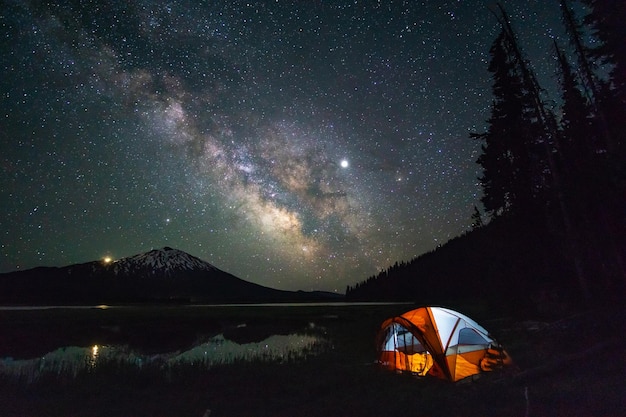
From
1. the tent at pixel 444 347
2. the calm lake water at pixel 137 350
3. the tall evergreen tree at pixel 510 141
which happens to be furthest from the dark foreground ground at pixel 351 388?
the tall evergreen tree at pixel 510 141

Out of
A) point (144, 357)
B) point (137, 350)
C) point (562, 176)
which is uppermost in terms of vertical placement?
point (562, 176)

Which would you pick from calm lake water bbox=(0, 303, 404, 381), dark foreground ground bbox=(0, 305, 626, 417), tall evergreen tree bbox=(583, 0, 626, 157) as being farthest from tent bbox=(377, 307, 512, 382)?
tall evergreen tree bbox=(583, 0, 626, 157)

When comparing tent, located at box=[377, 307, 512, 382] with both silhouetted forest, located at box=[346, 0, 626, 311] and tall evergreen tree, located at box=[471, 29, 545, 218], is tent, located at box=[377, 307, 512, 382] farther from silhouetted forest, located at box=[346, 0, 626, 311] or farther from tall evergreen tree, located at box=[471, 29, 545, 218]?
tall evergreen tree, located at box=[471, 29, 545, 218]

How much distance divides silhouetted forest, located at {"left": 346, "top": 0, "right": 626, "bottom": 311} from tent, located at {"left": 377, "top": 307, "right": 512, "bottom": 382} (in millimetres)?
10771

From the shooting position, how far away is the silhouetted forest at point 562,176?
19594 mm

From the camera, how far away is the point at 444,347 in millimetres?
12086

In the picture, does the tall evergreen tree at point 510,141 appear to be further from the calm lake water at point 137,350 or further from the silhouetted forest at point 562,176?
the calm lake water at point 137,350

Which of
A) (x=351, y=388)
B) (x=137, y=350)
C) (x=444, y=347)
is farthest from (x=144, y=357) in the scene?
(x=444, y=347)

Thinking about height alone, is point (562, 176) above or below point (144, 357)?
above

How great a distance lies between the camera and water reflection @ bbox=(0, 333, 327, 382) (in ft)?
51.7

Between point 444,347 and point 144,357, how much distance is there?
50.0 feet

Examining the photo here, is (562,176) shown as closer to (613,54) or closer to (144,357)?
(613,54)

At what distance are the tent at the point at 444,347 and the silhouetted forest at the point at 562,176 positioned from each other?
1077 centimetres

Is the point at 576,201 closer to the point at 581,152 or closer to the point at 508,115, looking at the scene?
the point at 581,152
